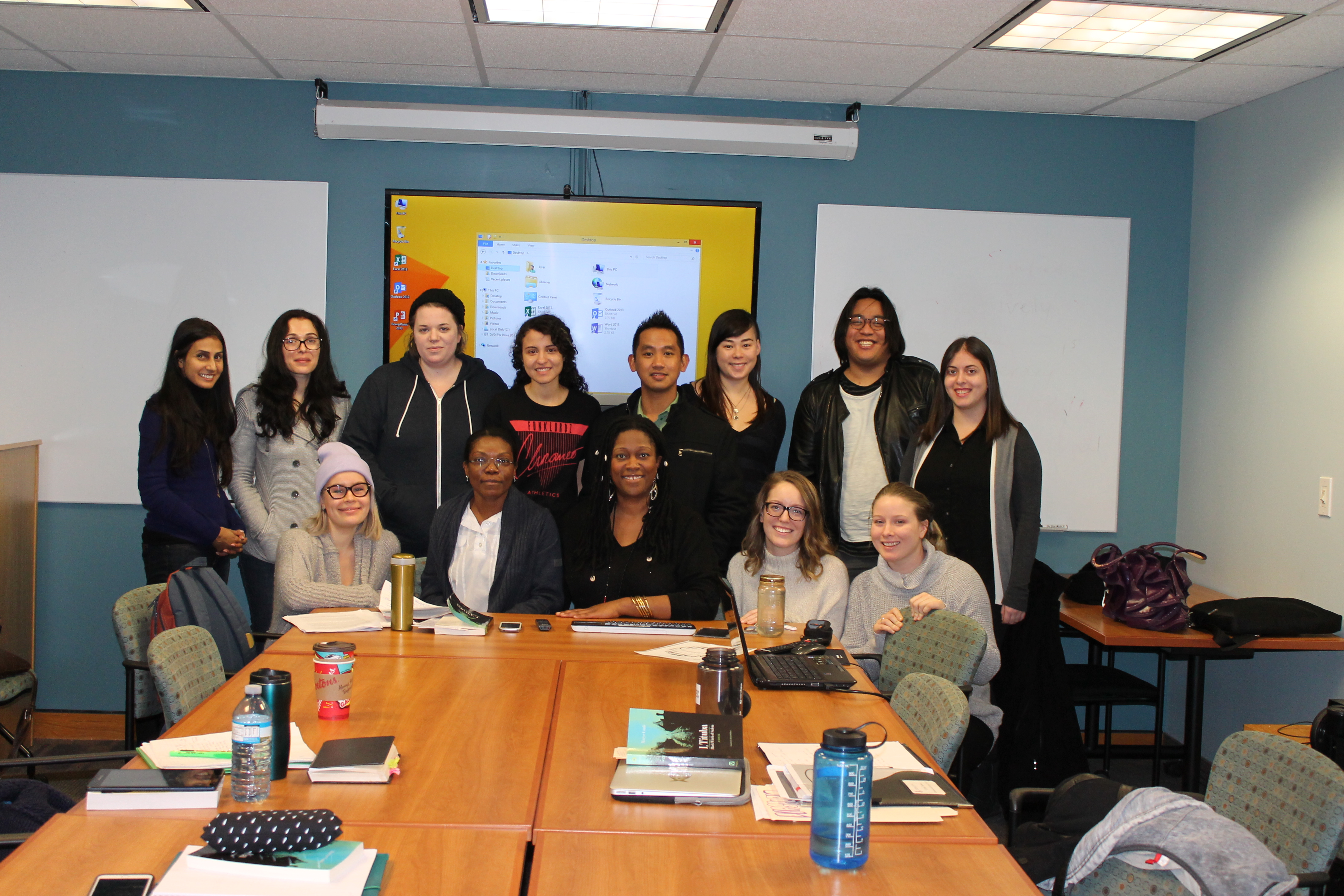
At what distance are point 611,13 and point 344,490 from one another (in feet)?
6.13

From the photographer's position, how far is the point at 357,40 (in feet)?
12.0

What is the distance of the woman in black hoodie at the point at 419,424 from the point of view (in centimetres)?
360

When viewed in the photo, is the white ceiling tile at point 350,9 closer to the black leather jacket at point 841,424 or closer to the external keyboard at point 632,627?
the black leather jacket at point 841,424

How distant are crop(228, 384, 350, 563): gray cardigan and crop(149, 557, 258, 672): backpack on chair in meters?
0.45

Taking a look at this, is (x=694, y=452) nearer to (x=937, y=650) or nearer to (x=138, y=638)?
(x=937, y=650)

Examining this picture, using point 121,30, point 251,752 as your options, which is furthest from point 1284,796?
point 121,30

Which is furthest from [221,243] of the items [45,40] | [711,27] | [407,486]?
[711,27]

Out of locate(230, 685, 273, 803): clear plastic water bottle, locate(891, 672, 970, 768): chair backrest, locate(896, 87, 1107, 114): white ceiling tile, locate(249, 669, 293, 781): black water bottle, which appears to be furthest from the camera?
locate(896, 87, 1107, 114): white ceiling tile

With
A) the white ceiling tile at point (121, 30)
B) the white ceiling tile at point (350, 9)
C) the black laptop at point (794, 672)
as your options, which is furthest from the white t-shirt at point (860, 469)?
the white ceiling tile at point (121, 30)

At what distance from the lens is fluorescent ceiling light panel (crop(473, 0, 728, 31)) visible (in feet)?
10.6

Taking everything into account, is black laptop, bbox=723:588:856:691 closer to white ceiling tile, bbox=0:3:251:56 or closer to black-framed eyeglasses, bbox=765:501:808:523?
black-framed eyeglasses, bbox=765:501:808:523

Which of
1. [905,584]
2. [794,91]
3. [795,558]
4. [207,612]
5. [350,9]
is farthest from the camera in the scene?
[794,91]

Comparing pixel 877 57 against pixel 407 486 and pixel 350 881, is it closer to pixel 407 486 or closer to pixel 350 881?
pixel 407 486

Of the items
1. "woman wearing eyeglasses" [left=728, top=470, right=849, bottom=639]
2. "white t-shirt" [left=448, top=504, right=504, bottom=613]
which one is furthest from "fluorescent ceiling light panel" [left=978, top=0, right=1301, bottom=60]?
"white t-shirt" [left=448, top=504, right=504, bottom=613]
